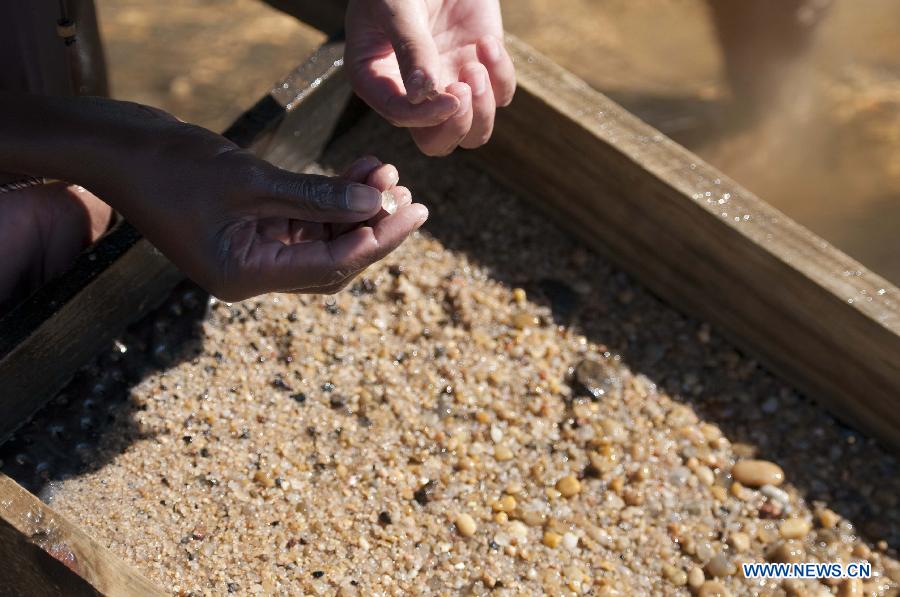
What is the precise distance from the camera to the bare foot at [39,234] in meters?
2.04

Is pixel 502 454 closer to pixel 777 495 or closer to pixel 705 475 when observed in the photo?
pixel 705 475

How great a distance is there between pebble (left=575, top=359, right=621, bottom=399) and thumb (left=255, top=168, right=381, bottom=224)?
0.79 m

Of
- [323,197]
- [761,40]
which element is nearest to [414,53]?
[323,197]

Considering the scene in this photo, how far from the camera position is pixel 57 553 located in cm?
154

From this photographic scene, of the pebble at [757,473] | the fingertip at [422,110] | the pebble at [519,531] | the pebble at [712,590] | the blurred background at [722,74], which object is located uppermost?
the fingertip at [422,110]

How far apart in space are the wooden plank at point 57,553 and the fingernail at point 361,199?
656 mm

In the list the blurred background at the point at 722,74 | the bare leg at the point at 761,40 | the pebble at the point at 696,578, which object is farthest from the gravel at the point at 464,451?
the bare leg at the point at 761,40

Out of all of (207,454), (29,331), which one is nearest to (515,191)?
(207,454)

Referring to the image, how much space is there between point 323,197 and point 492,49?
24.1 inches

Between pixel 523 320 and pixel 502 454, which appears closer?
pixel 502 454

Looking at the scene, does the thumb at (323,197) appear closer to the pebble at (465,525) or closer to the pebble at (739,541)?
the pebble at (465,525)

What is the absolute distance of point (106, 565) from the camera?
5.08ft

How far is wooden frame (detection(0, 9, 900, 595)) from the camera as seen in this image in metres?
2.04

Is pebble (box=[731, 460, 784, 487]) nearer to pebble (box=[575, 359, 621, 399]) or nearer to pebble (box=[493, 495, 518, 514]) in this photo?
pebble (box=[575, 359, 621, 399])
